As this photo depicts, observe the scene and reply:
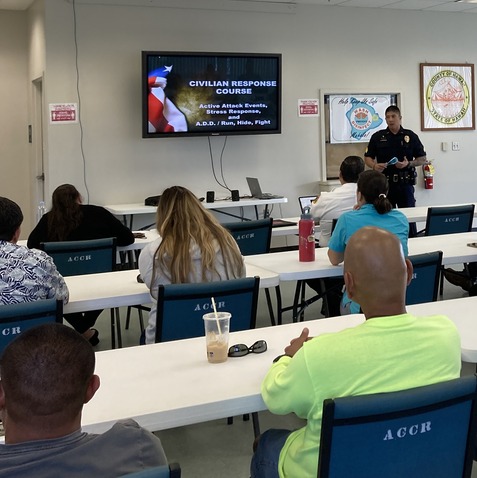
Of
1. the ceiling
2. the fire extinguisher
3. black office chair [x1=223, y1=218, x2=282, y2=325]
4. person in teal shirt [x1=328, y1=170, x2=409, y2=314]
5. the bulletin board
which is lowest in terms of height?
black office chair [x1=223, y1=218, x2=282, y2=325]

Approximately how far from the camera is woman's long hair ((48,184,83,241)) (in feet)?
15.1

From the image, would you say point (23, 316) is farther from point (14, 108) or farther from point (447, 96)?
point (447, 96)

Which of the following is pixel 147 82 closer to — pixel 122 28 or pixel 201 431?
pixel 122 28

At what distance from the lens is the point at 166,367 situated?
228cm

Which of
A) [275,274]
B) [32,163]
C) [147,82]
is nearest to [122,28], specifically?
[147,82]

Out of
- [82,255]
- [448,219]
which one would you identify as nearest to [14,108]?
[82,255]

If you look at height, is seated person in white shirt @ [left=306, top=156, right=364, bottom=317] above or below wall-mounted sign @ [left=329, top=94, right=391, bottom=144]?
below

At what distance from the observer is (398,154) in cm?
796

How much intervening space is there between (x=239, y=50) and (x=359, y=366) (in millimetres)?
6988

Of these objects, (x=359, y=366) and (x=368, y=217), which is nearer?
(x=359, y=366)

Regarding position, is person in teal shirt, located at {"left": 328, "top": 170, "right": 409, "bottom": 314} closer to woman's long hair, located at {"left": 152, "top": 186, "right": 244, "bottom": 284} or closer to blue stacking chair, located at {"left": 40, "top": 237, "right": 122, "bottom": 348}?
woman's long hair, located at {"left": 152, "top": 186, "right": 244, "bottom": 284}

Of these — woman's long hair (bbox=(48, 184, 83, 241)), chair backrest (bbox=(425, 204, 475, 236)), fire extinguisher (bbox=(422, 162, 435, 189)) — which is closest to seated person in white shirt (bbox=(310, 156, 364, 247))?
chair backrest (bbox=(425, 204, 475, 236))

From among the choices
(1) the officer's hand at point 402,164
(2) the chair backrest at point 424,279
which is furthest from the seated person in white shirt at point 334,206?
(1) the officer's hand at point 402,164

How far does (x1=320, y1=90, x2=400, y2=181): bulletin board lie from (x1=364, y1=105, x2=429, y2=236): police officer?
983 mm
